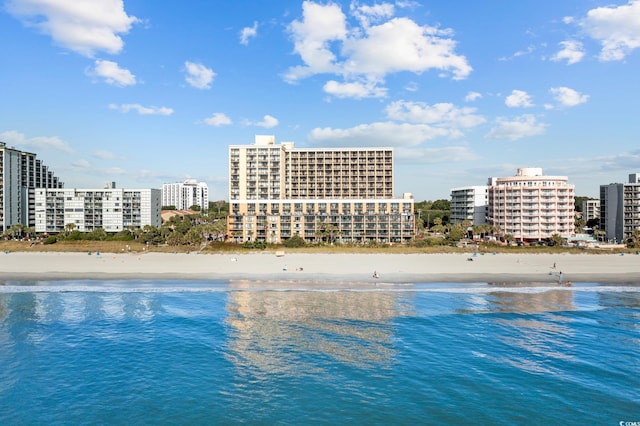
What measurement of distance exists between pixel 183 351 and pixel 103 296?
23.8 metres

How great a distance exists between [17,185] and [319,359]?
466ft

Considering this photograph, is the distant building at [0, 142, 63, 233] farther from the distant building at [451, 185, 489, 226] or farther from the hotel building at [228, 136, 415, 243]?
the distant building at [451, 185, 489, 226]

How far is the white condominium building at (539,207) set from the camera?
111 metres

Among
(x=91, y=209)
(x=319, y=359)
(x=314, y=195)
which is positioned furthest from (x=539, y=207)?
(x=91, y=209)

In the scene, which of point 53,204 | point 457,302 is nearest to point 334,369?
point 457,302

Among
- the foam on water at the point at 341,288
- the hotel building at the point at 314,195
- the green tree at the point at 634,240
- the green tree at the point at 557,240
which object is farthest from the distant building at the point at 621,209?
the foam on water at the point at 341,288

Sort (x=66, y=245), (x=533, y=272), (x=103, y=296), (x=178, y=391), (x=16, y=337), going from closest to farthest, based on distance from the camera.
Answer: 1. (x=178, y=391)
2. (x=16, y=337)
3. (x=103, y=296)
4. (x=533, y=272)
5. (x=66, y=245)

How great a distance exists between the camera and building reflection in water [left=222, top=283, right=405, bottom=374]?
2998cm

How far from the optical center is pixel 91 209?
130 meters

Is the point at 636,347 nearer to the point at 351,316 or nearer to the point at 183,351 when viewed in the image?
the point at 351,316

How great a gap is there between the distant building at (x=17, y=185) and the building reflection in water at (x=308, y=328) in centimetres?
11414

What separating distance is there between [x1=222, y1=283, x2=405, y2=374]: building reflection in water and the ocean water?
0.17 metres

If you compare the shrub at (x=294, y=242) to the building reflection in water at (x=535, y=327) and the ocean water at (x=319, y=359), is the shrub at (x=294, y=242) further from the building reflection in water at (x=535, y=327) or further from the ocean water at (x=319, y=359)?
the building reflection in water at (x=535, y=327)

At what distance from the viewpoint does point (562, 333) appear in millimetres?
36250
